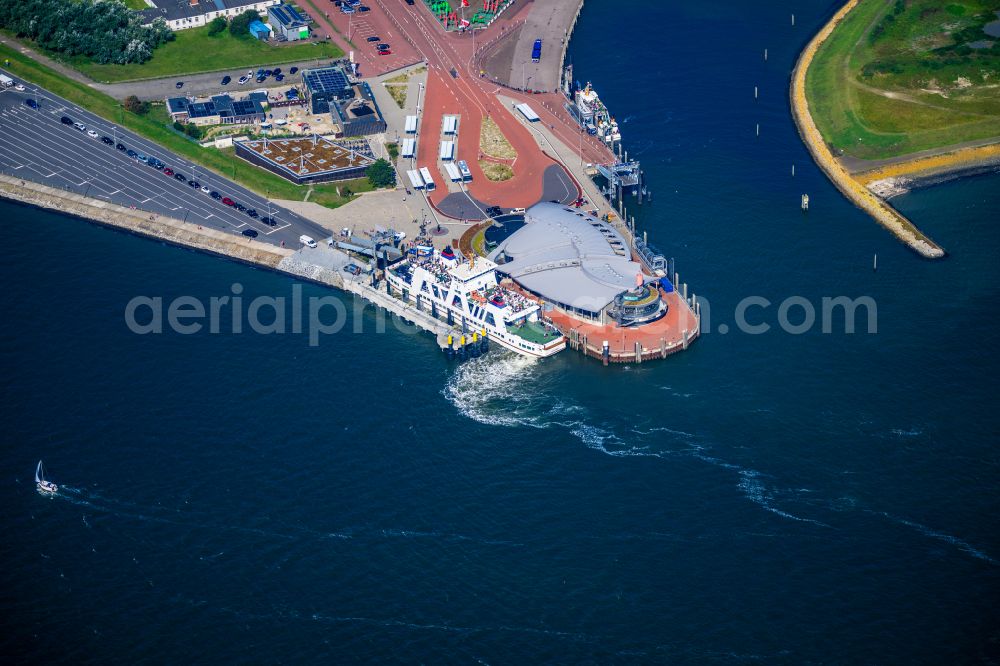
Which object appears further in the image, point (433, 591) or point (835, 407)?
point (835, 407)

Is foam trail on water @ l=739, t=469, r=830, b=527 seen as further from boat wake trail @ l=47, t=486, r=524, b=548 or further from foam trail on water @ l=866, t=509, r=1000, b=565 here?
boat wake trail @ l=47, t=486, r=524, b=548

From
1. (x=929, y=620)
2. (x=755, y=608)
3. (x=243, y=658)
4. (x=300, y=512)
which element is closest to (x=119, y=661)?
(x=243, y=658)

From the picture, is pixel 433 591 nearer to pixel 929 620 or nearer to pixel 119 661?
pixel 119 661

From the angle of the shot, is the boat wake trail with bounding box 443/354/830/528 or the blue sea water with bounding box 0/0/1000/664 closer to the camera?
the blue sea water with bounding box 0/0/1000/664

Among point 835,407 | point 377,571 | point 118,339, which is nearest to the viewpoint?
point 377,571

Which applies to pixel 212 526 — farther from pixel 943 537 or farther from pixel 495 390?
pixel 943 537

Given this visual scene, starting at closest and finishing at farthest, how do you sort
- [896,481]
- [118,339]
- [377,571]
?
A: [377,571], [896,481], [118,339]

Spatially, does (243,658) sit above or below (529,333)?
below

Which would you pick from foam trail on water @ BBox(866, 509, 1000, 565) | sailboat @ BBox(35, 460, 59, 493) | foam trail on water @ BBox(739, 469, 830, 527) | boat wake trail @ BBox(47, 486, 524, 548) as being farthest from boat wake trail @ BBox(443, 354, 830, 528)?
sailboat @ BBox(35, 460, 59, 493)
